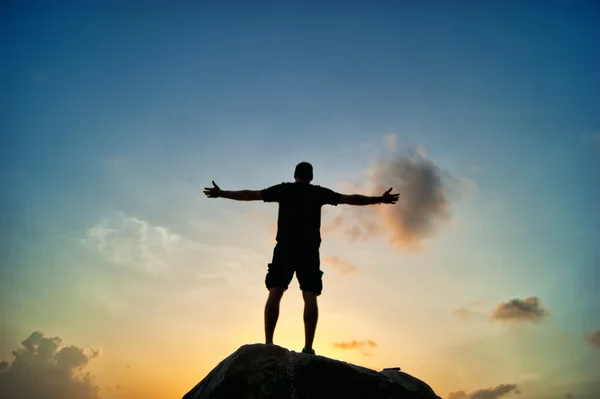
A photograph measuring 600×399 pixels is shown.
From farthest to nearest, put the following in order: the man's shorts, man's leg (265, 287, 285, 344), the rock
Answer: the man's shorts < man's leg (265, 287, 285, 344) < the rock

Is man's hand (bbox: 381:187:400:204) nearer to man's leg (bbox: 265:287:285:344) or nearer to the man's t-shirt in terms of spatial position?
the man's t-shirt

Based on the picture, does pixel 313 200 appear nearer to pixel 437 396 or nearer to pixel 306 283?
pixel 306 283

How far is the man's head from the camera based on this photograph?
792 centimetres

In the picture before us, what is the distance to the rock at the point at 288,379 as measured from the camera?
5.40m

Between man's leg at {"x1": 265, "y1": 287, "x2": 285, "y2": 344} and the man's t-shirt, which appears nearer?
man's leg at {"x1": 265, "y1": 287, "x2": 285, "y2": 344}

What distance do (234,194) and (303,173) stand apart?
142cm

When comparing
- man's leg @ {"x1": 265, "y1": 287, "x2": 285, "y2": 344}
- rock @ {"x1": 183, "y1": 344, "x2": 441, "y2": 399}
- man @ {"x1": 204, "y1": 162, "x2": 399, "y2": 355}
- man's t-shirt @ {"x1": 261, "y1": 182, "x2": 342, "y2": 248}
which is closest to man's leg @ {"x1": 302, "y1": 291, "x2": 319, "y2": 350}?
man @ {"x1": 204, "y1": 162, "x2": 399, "y2": 355}

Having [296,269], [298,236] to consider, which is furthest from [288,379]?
[298,236]

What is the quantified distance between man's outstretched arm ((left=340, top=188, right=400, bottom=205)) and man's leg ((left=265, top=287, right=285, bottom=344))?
2236 mm

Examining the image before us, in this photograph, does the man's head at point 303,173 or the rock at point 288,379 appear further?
the man's head at point 303,173

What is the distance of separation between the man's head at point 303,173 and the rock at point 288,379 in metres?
3.17

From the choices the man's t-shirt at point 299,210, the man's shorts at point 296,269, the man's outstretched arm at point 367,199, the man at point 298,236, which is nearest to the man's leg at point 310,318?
the man at point 298,236

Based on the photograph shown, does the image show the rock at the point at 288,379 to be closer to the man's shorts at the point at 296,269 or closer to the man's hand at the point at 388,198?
the man's shorts at the point at 296,269

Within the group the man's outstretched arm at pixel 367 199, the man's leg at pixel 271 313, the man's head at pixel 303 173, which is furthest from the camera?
the man's outstretched arm at pixel 367 199
